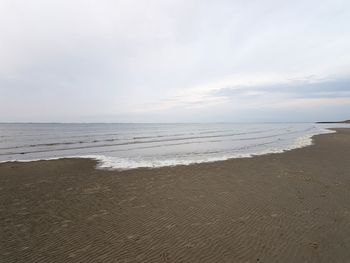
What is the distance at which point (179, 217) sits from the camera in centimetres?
742

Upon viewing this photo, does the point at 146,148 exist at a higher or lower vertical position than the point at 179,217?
lower

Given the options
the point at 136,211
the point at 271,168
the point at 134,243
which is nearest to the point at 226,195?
the point at 136,211

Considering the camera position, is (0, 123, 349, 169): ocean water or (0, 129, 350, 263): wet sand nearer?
(0, 129, 350, 263): wet sand

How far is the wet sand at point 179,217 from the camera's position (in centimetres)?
541

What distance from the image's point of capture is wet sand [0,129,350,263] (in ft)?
17.8

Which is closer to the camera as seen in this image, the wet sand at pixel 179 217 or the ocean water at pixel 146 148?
the wet sand at pixel 179 217

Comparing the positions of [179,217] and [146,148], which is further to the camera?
→ [146,148]

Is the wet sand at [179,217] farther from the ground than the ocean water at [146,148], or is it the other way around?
the wet sand at [179,217]

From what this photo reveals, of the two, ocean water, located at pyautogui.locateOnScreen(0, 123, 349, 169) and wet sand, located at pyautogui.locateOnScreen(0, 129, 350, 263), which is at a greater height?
wet sand, located at pyautogui.locateOnScreen(0, 129, 350, 263)

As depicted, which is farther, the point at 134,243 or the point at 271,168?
the point at 271,168

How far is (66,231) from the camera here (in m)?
Result: 6.62

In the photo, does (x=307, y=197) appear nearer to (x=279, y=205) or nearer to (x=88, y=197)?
(x=279, y=205)

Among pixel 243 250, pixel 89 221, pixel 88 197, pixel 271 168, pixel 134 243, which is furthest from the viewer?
pixel 271 168

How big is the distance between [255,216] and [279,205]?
140cm
